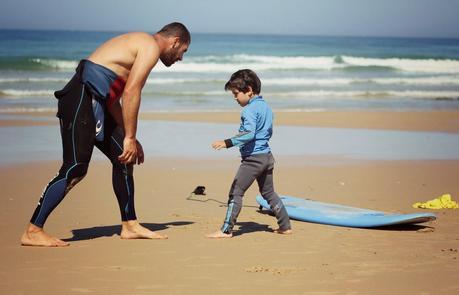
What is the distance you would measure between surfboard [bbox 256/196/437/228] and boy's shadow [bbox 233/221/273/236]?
14.1 inches

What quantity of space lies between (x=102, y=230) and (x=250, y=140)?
147cm

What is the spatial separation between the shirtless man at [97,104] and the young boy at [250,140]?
686 mm

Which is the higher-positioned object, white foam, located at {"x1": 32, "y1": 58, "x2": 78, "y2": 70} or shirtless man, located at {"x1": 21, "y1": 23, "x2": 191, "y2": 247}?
white foam, located at {"x1": 32, "y1": 58, "x2": 78, "y2": 70}

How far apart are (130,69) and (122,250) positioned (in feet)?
4.30

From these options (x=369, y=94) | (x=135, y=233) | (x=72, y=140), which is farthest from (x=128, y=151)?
(x=369, y=94)

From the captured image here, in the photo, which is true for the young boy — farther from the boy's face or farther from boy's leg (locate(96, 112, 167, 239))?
Result: boy's leg (locate(96, 112, 167, 239))

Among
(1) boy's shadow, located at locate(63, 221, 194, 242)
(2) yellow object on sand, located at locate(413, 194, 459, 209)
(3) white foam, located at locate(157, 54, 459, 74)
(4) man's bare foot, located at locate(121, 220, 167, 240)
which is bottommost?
(1) boy's shadow, located at locate(63, 221, 194, 242)

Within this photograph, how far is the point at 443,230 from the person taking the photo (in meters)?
6.49

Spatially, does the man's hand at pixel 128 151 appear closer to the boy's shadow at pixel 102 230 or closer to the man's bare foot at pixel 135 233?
the man's bare foot at pixel 135 233

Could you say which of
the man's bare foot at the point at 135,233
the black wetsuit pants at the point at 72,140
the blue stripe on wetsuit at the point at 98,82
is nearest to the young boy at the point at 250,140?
the man's bare foot at the point at 135,233

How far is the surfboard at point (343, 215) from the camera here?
6.41 m

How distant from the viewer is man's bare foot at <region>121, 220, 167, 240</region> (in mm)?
5996

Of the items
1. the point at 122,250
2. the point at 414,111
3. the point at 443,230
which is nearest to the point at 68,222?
the point at 122,250

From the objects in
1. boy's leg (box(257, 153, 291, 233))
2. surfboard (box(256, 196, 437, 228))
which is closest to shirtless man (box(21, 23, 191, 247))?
boy's leg (box(257, 153, 291, 233))
